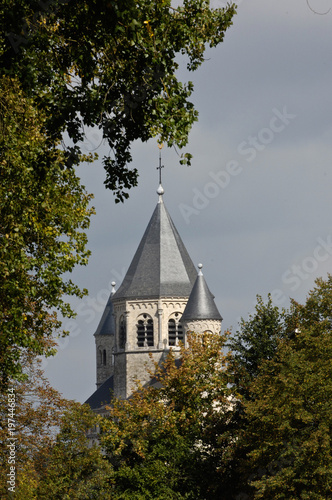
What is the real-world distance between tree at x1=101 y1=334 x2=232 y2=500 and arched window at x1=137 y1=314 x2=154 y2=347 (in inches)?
2131

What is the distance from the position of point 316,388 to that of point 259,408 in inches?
114

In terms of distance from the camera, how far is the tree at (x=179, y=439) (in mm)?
37469

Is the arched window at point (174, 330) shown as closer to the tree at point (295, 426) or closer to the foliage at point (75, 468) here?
the foliage at point (75, 468)

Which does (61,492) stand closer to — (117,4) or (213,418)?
(213,418)

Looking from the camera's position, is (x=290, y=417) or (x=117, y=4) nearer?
(x=117, y=4)

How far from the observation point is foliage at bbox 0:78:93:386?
13.7m

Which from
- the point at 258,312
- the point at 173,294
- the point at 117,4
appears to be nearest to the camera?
the point at 117,4

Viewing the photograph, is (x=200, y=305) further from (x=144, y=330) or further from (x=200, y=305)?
(x=144, y=330)

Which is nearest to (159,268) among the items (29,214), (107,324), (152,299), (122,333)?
(152,299)

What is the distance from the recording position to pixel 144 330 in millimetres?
98000

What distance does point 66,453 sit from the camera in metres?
38.8

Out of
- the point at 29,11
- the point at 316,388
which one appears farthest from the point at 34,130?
the point at 316,388

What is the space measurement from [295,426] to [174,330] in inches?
2576

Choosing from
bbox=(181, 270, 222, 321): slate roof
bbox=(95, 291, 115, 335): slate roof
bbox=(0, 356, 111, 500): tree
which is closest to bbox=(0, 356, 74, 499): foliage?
bbox=(0, 356, 111, 500): tree
